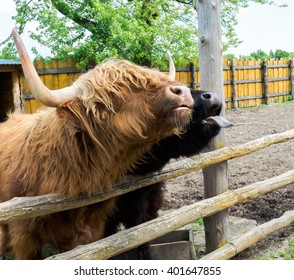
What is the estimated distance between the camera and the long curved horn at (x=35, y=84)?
2.21 meters

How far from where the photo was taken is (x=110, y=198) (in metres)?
3.05

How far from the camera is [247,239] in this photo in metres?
4.00

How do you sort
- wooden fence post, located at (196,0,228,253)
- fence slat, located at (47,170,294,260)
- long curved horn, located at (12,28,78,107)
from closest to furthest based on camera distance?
long curved horn, located at (12,28,78,107) < fence slat, located at (47,170,294,260) < wooden fence post, located at (196,0,228,253)

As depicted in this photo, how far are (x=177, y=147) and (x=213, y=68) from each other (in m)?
1.03

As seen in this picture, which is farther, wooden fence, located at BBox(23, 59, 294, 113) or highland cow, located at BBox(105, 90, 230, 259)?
wooden fence, located at BBox(23, 59, 294, 113)

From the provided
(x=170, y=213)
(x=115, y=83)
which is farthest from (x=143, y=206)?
(x=115, y=83)

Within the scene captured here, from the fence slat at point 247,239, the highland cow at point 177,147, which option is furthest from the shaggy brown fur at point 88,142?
the fence slat at point 247,239

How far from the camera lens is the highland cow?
2.89 m

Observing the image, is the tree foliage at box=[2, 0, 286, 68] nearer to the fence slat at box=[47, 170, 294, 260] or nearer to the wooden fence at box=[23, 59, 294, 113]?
the wooden fence at box=[23, 59, 294, 113]

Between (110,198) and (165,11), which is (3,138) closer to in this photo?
(110,198)

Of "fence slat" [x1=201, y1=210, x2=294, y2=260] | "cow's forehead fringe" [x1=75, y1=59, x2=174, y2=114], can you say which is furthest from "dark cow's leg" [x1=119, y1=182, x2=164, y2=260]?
"cow's forehead fringe" [x1=75, y1=59, x2=174, y2=114]

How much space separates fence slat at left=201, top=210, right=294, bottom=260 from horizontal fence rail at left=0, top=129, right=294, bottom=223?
0.73 m

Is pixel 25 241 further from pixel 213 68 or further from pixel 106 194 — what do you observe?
pixel 213 68
